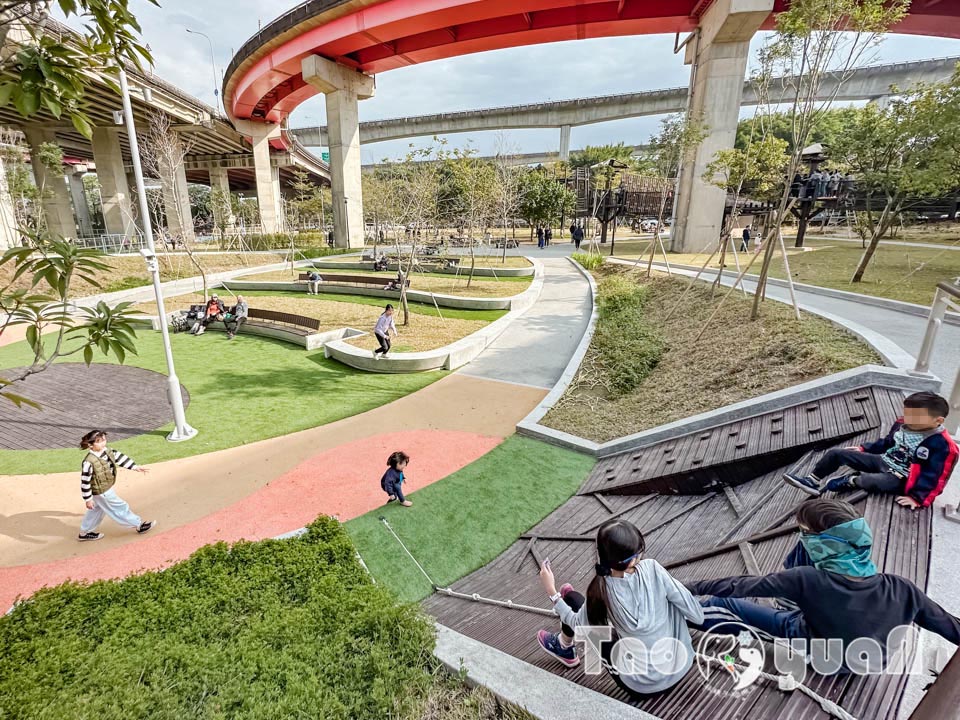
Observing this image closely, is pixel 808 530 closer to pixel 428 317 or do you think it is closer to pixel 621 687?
pixel 621 687

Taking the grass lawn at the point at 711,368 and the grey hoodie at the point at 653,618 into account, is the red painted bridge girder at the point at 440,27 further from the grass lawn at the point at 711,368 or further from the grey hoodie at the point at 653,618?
the grey hoodie at the point at 653,618

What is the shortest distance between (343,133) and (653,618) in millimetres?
35929

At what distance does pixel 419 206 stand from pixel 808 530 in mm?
17013

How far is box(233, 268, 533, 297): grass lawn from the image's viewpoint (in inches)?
758

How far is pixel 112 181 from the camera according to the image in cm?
3578

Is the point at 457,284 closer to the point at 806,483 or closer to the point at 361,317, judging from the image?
the point at 361,317

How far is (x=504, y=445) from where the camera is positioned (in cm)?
788

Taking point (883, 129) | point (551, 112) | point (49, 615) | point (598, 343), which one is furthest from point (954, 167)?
point (551, 112)

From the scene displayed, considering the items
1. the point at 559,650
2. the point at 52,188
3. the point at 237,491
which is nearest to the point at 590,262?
the point at 237,491

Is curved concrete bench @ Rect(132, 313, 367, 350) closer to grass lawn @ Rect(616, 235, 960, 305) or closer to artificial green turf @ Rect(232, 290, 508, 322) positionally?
artificial green turf @ Rect(232, 290, 508, 322)

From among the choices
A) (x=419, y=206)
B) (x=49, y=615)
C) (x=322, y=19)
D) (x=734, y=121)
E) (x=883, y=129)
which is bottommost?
(x=49, y=615)

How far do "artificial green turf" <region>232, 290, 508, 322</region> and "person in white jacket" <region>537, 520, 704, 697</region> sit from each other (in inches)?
517

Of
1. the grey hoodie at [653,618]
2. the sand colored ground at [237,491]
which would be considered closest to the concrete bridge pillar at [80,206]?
the sand colored ground at [237,491]

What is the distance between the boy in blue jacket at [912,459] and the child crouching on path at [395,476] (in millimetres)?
4422
